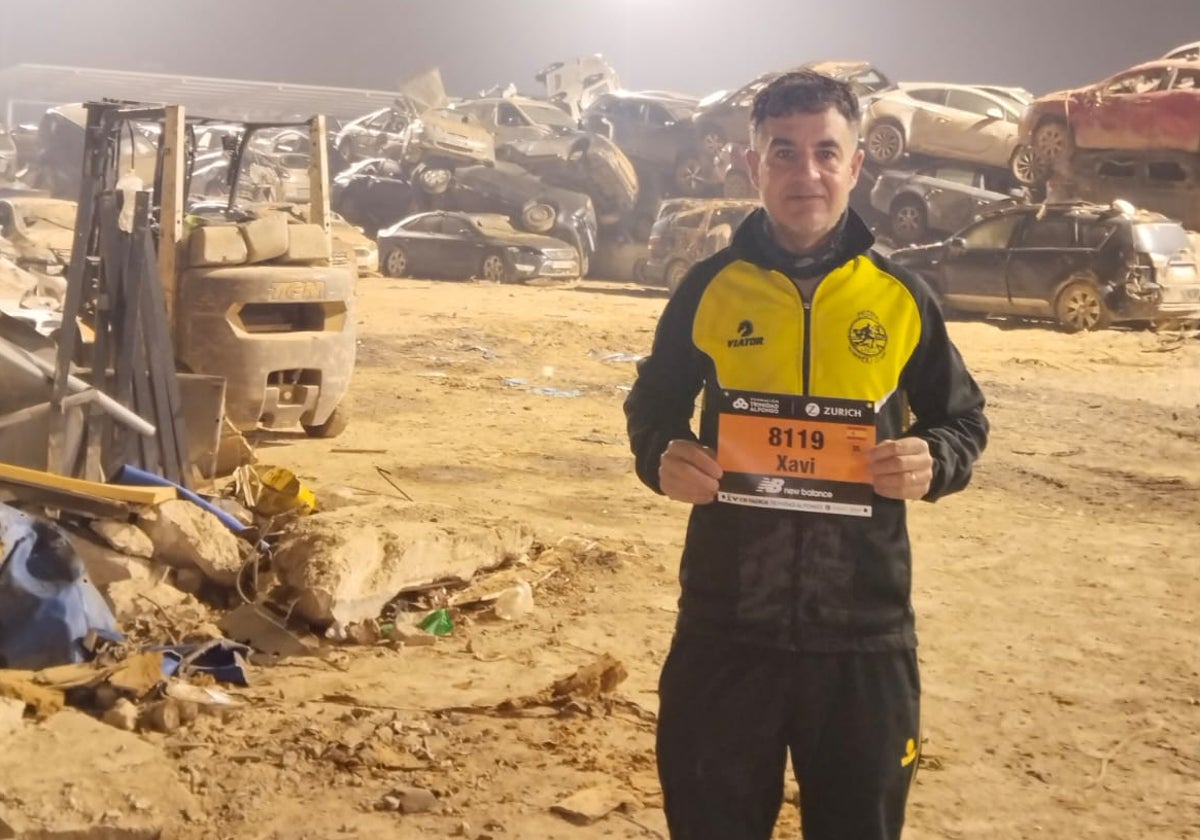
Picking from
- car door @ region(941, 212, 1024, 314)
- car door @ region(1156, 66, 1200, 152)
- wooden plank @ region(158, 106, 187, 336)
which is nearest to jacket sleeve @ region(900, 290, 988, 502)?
wooden plank @ region(158, 106, 187, 336)

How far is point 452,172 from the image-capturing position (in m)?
27.2

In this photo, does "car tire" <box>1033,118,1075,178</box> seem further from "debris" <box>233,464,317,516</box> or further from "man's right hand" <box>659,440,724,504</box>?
"man's right hand" <box>659,440,724,504</box>

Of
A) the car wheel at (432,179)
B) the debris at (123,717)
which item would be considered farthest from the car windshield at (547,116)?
the debris at (123,717)

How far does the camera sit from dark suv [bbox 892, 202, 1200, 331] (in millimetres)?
17656

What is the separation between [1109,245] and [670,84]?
115ft

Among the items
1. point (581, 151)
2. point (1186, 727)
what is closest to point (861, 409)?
point (1186, 727)

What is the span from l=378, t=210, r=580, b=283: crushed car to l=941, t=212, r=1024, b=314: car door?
270 inches

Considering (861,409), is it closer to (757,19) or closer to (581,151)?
(581,151)

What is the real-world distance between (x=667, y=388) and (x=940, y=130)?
2102cm

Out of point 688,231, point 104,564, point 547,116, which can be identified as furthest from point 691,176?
point 104,564

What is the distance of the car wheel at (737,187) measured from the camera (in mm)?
24812

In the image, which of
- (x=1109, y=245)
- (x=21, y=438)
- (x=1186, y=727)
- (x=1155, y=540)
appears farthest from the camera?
(x=1109, y=245)

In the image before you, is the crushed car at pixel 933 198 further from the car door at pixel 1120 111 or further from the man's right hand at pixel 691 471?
the man's right hand at pixel 691 471

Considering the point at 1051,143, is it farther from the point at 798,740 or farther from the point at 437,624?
the point at 798,740
